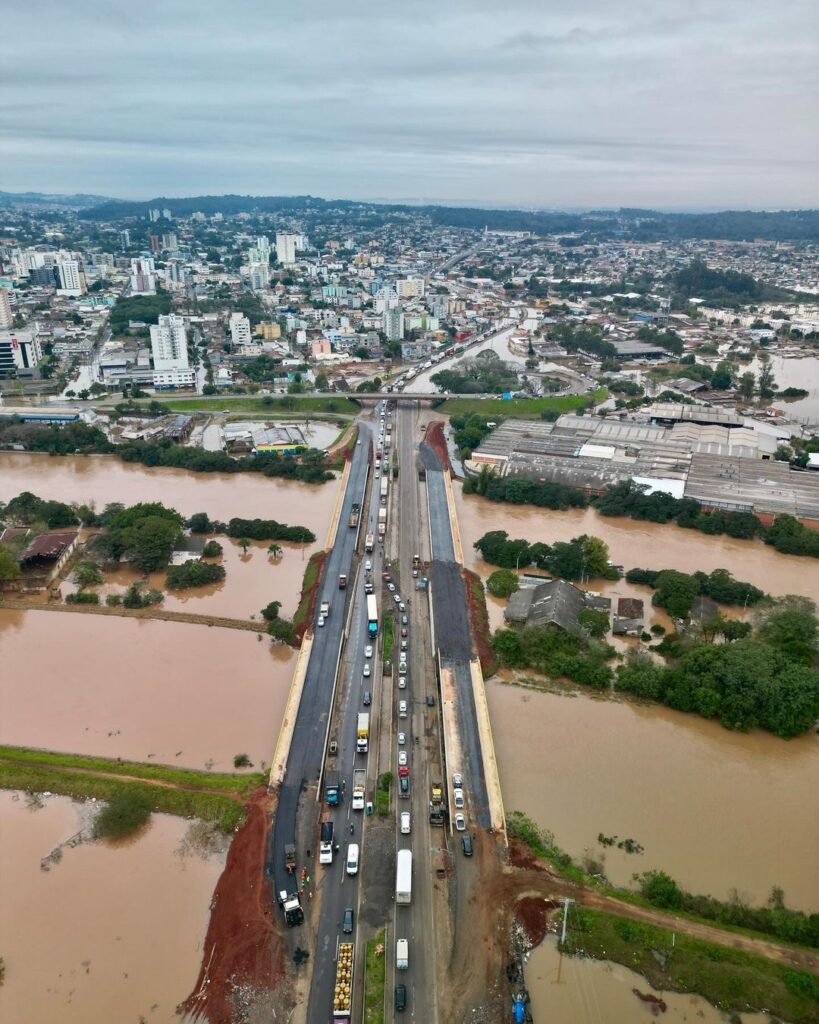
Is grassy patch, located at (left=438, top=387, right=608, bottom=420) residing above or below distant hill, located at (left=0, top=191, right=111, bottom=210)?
below

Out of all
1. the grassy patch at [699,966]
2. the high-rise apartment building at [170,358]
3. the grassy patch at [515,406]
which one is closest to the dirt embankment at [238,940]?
the grassy patch at [699,966]

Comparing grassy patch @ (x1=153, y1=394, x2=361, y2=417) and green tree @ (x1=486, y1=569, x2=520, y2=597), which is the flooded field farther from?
grassy patch @ (x1=153, y1=394, x2=361, y2=417)

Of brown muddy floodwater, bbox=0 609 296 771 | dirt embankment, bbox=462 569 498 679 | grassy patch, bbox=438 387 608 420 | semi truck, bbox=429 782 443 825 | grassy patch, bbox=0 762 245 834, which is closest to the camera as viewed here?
semi truck, bbox=429 782 443 825

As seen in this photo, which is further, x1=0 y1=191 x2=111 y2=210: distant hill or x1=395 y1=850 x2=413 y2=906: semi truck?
x1=0 y1=191 x2=111 y2=210: distant hill

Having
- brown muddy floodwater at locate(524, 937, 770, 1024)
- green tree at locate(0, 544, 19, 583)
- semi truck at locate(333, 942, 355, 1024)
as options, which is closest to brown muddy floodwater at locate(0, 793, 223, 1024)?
semi truck at locate(333, 942, 355, 1024)

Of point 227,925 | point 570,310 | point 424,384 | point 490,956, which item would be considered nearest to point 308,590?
point 227,925

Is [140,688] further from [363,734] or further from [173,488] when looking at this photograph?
[173,488]

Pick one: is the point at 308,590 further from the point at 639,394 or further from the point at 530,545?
the point at 639,394
